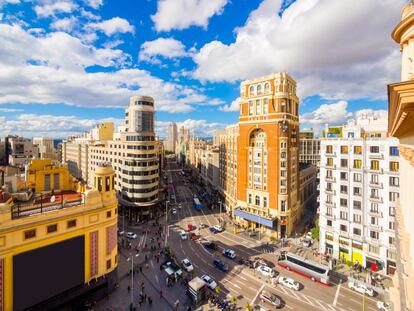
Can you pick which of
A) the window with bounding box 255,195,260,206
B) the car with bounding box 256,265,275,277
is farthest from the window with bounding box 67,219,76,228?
the window with bounding box 255,195,260,206

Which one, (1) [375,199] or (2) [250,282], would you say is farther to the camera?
(1) [375,199]

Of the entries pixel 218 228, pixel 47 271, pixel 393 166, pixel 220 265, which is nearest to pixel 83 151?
pixel 218 228

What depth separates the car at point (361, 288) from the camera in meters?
35.4

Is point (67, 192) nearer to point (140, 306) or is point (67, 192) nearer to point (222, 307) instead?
point (140, 306)

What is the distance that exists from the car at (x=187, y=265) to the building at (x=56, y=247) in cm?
1263

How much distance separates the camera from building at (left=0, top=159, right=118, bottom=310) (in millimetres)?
25812

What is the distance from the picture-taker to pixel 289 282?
37.5 meters

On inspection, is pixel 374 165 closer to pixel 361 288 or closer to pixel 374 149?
pixel 374 149

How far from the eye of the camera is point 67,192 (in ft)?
130

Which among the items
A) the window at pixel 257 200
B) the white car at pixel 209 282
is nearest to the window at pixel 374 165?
the window at pixel 257 200

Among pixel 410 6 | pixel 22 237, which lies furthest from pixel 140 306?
pixel 410 6

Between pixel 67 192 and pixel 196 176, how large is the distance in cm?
10627

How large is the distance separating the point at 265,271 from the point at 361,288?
14.9 m

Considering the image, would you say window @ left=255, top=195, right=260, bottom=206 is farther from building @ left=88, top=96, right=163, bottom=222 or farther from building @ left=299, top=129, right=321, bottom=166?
building @ left=299, top=129, right=321, bottom=166
